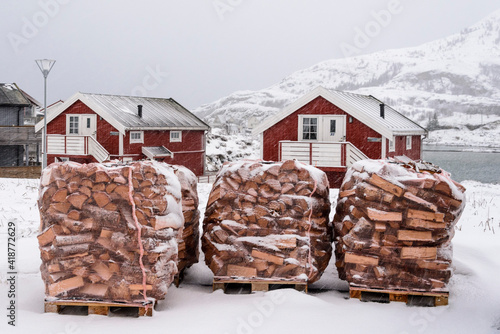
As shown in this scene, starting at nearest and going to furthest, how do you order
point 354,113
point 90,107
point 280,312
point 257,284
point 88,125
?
point 280,312 < point 257,284 < point 354,113 < point 90,107 < point 88,125

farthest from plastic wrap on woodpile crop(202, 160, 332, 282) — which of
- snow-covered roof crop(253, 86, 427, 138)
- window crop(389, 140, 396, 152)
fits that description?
window crop(389, 140, 396, 152)

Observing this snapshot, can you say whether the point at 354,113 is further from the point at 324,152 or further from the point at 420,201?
the point at 420,201

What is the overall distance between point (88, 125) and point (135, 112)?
9.06 ft

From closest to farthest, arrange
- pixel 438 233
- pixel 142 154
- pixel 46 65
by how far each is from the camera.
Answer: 1. pixel 438 233
2. pixel 46 65
3. pixel 142 154

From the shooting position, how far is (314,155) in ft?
69.8

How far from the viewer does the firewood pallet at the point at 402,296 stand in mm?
6714

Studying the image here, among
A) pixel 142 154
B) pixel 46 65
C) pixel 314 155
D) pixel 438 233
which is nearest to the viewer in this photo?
pixel 438 233

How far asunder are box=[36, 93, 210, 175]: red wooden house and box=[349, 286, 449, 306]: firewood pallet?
67.8ft

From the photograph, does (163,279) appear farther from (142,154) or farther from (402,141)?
(142,154)

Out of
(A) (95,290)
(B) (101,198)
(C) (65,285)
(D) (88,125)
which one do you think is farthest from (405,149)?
(C) (65,285)

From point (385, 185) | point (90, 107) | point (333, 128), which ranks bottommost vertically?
point (385, 185)

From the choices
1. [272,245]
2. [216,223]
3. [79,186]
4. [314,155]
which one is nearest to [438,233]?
[272,245]

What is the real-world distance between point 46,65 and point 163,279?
44.9ft

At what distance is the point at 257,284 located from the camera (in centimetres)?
696
